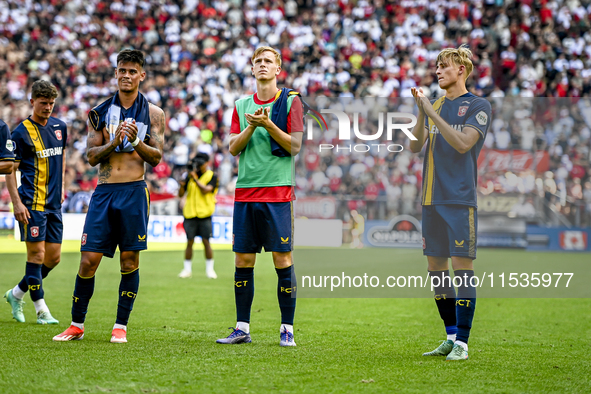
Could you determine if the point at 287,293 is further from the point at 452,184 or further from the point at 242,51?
the point at 242,51

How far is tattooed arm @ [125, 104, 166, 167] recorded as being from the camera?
5430 mm

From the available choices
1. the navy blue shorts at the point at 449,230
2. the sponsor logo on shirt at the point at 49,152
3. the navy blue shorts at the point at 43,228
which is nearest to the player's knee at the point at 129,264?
the navy blue shorts at the point at 43,228

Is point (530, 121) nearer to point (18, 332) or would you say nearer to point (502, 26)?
point (18, 332)

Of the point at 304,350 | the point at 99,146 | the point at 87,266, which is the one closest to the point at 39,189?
the point at 99,146

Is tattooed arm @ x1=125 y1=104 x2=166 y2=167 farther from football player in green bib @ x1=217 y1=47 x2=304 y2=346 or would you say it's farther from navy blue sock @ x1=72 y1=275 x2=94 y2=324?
navy blue sock @ x1=72 y1=275 x2=94 y2=324

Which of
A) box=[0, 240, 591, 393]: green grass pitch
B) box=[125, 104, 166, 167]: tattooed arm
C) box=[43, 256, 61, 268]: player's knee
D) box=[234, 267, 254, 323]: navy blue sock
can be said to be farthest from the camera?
box=[43, 256, 61, 268]: player's knee

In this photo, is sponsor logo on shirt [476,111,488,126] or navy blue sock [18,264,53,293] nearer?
sponsor logo on shirt [476,111,488,126]

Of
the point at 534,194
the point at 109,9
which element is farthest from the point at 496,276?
the point at 109,9

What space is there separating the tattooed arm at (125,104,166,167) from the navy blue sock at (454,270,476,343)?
261 centimetres

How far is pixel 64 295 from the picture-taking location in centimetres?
906

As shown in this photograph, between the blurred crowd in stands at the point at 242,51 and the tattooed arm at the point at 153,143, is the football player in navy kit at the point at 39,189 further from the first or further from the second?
the blurred crowd in stands at the point at 242,51

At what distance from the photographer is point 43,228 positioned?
6676 millimetres

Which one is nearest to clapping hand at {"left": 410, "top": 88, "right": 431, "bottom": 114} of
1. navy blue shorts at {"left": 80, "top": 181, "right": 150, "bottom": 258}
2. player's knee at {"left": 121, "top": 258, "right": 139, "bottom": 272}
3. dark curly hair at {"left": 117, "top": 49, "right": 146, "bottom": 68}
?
dark curly hair at {"left": 117, "top": 49, "right": 146, "bottom": 68}

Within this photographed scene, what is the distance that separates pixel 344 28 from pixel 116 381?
24681 millimetres
